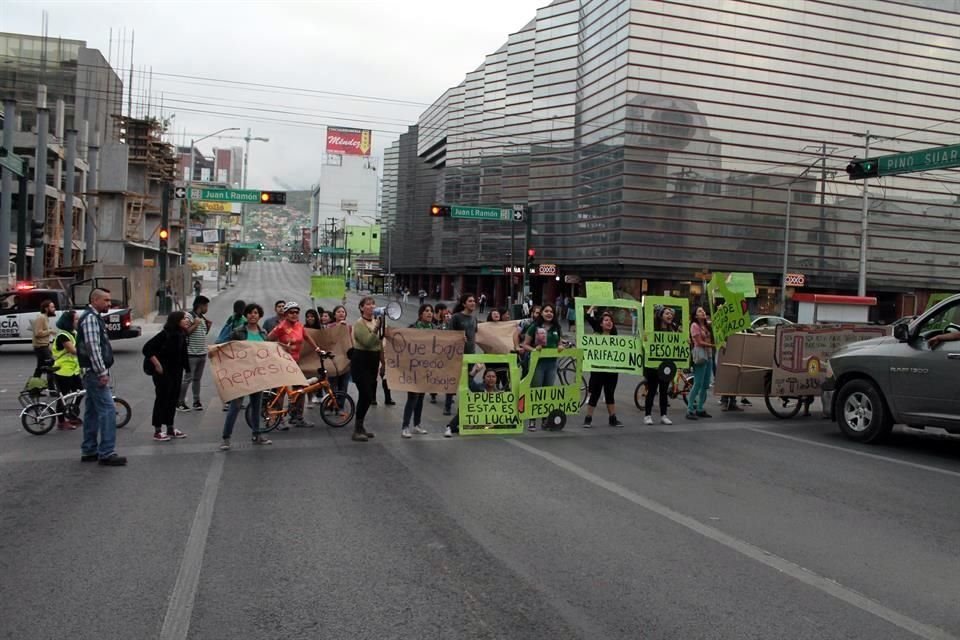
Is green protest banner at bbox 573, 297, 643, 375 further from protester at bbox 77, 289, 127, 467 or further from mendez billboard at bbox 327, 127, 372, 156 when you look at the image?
mendez billboard at bbox 327, 127, 372, 156

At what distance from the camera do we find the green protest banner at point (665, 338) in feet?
40.0

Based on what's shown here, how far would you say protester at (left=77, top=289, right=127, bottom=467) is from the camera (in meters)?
8.28

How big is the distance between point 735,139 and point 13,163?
4448 centimetres

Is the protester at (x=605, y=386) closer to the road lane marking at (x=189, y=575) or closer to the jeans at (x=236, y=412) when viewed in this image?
the jeans at (x=236, y=412)

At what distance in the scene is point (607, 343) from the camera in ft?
39.7

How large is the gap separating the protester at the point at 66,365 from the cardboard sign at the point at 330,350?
125 inches

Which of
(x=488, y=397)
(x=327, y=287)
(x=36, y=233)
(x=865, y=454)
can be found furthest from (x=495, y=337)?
(x=36, y=233)

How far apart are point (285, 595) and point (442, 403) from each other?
9.34 meters

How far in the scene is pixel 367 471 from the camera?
27.7ft

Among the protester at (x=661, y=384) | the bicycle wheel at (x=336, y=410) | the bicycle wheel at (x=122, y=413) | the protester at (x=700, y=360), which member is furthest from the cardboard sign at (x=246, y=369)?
the protester at (x=700, y=360)

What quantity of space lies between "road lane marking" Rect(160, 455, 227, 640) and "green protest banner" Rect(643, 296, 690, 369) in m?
7.03

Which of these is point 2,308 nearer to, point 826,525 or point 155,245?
point 826,525

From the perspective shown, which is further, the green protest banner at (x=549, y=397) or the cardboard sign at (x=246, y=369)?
the green protest banner at (x=549, y=397)

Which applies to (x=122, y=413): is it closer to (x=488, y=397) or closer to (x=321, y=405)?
(x=321, y=405)
